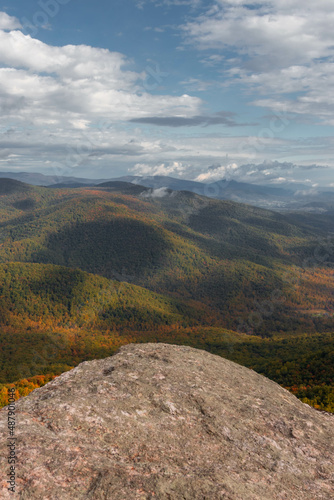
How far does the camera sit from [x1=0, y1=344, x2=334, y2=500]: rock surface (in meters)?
12.7

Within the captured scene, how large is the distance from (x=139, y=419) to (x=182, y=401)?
377 cm

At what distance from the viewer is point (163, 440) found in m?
16.6

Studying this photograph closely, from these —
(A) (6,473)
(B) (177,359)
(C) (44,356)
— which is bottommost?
(C) (44,356)

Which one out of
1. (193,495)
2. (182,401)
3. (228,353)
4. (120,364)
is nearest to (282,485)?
(193,495)

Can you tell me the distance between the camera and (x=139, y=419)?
17.8 m

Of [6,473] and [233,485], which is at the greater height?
[6,473]

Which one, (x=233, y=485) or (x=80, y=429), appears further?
(x=80, y=429)

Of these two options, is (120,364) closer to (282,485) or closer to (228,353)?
(282,485)

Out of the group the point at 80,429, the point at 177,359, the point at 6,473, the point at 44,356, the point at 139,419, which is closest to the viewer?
the point at 6,473

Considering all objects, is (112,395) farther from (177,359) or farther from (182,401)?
(177,359)

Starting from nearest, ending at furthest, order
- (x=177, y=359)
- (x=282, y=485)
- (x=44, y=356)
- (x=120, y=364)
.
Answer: (x=282, y=485), (x=120, y=364), (x=177, y=359), (x=44, y=356)

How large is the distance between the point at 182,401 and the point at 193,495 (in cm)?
790

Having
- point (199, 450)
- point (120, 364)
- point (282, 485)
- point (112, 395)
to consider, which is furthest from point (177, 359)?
point (282, 485)

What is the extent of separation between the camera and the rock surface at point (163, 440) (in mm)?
Answer: 12711
